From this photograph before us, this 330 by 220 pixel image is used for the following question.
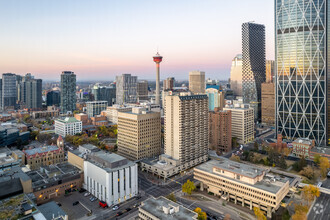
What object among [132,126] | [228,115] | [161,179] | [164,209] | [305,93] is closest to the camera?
[164,209]

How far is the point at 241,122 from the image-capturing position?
12788cm

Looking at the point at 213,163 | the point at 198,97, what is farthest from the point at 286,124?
the point at 213,163

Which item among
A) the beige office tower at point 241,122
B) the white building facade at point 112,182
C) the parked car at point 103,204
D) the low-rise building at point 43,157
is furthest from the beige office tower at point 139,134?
the beige office tower at point 241,122

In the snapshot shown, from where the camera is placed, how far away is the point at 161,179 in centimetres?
8425

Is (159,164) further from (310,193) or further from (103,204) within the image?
(310,193)

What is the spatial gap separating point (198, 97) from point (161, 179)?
34663mm

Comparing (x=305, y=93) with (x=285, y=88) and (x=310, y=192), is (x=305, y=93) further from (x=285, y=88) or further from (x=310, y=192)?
(x=310, y=192)

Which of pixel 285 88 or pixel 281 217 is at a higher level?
pixel 285 88

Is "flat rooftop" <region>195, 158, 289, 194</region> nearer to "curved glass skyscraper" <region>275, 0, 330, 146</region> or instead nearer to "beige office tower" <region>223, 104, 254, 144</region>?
"beige office tower" <region>223, 104, 254, 144</region>

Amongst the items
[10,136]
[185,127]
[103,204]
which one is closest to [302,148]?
[185,127]

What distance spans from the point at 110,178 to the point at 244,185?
36468mm

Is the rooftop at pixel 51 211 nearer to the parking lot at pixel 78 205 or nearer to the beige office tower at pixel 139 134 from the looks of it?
the parking lot at pixel 78 205

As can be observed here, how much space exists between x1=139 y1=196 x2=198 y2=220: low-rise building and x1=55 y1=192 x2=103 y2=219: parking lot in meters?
→ 17.5

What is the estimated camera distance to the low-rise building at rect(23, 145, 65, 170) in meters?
91.6
